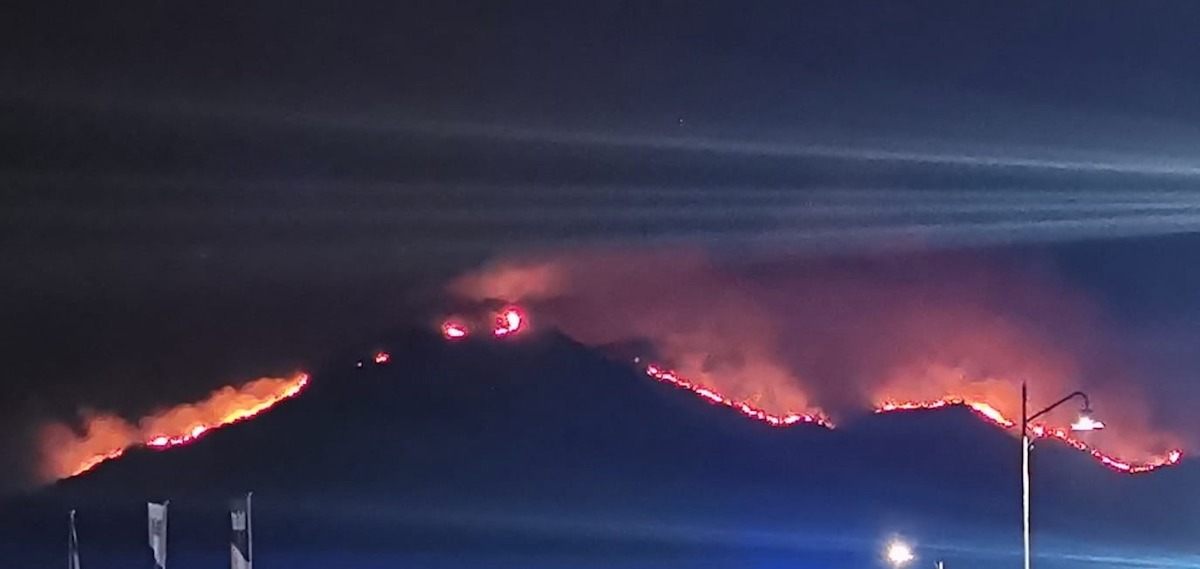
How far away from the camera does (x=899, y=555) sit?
1680cm

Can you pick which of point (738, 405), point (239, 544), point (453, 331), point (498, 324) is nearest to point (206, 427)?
point (453, 331)

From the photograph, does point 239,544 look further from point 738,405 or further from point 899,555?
point 738,405

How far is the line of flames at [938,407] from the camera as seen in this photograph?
16.9 meters

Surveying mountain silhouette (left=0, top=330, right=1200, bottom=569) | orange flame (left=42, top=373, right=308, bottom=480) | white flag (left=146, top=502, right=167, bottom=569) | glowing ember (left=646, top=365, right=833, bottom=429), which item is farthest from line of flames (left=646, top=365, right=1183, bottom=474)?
white flag (left=146, top=502, right=167, bottom=569)

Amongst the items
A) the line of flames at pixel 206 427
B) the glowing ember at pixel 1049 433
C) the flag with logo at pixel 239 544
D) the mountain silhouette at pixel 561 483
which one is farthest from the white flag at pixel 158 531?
the glowing ember at pixel 1049 433

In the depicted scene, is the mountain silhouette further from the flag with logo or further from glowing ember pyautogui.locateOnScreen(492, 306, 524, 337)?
the flag with logo

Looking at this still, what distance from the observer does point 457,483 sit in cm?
1986

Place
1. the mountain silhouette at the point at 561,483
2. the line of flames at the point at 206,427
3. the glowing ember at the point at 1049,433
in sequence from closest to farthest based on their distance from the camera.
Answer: the glowing ember at the point at 1049,433
the mountain silhouette at the point at 561,483
the line of flames at the point at 206,427

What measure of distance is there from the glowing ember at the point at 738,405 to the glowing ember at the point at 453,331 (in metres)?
2.74

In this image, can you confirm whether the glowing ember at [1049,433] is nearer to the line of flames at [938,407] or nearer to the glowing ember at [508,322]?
the line of flames at [938,407]

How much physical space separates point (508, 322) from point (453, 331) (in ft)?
2.66

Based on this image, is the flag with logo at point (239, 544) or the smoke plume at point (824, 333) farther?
the smoke plume at point (824, 333)

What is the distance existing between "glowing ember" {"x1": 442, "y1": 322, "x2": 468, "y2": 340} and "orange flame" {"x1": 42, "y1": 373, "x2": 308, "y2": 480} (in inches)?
82.4

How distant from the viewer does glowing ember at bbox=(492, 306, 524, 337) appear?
20.4 m
